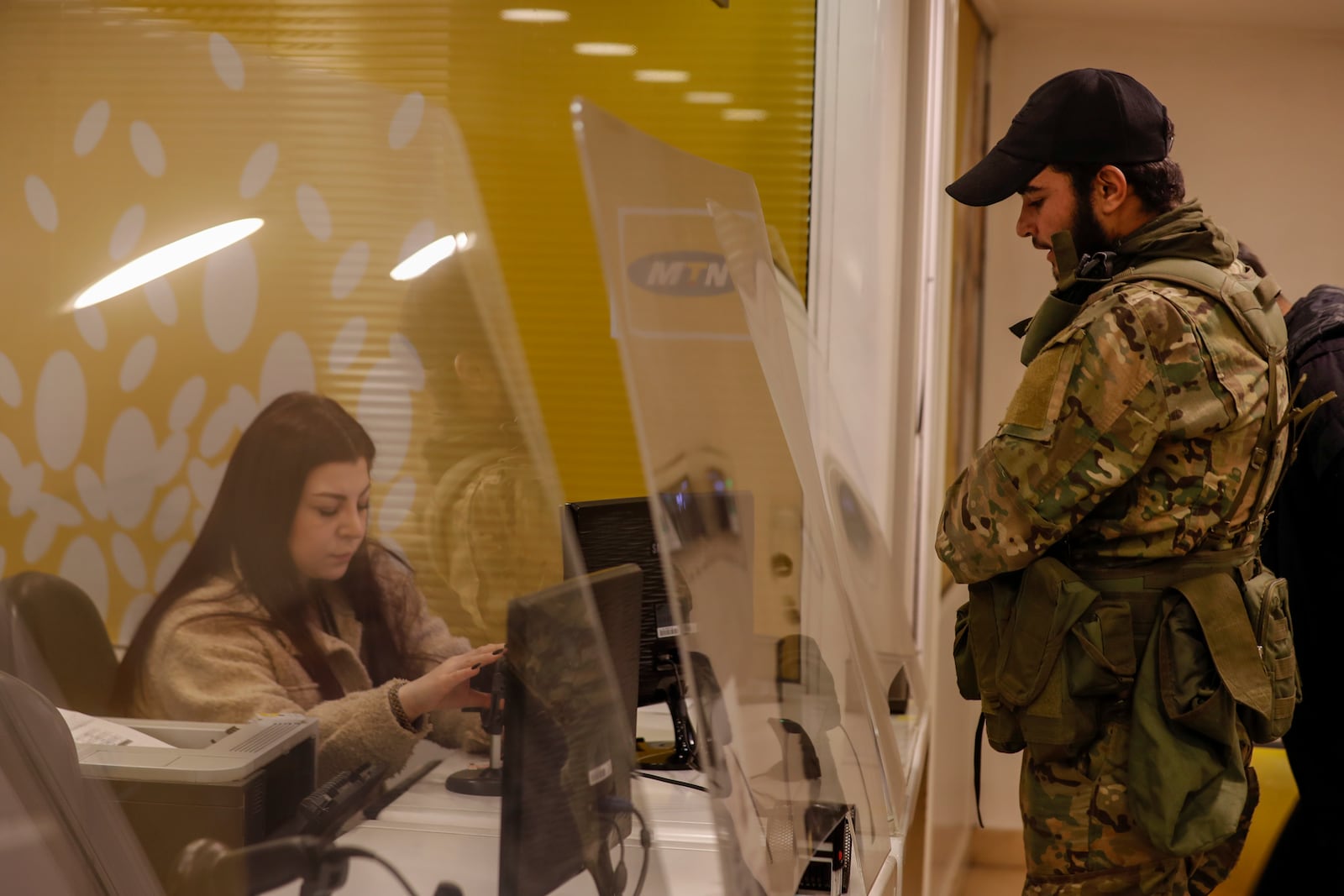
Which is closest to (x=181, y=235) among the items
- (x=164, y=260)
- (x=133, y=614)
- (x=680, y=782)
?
(x=164, y=260)

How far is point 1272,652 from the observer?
5.70ft

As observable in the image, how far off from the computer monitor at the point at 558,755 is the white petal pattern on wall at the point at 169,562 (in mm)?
296

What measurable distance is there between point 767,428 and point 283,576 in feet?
1.50

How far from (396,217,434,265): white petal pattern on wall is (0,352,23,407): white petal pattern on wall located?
0.85 feet

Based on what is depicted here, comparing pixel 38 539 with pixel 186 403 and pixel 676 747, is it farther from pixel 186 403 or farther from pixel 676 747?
pixel 676 747

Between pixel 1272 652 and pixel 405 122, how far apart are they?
153 centimetres

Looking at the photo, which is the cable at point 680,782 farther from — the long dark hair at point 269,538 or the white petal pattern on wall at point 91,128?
the white petal pattern on wall at point 91,128

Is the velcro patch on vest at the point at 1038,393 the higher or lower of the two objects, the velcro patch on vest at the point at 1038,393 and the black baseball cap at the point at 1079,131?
the lower

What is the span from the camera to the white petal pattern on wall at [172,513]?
0.67 m

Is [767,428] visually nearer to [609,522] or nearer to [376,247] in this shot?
[376,247]

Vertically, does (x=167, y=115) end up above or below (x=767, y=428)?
above

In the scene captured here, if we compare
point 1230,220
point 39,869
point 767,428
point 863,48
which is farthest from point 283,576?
point 1230,220

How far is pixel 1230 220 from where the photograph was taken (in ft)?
12.8

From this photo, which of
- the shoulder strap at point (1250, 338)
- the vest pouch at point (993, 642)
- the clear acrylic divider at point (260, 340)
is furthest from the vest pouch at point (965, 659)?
the clear acrylic divider at point (260, 340)
